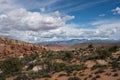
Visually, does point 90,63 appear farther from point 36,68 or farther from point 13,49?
point 13,49

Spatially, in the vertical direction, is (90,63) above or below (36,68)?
above

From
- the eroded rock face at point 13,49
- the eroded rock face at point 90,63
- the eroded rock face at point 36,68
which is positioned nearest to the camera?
the eroded rock face at point 90,63

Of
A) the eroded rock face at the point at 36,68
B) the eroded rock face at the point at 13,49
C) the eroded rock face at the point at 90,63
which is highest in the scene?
the eroded rock face at the point at 13,49

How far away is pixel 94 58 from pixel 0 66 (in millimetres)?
19957

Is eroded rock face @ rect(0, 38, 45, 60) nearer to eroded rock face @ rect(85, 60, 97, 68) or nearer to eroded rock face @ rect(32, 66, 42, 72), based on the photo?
eroded rock face @ rect(32, 66, 42, 72)

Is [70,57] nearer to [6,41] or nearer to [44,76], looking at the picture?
[44,76]

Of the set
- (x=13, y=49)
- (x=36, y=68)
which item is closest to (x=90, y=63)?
(x=36, y=68)

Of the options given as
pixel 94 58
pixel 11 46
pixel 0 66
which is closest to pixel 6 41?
pixel 11 46

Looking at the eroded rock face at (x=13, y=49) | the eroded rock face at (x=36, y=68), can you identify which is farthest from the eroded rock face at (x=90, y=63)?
the eroded rock face at (x=13, y=49)

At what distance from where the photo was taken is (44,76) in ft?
119

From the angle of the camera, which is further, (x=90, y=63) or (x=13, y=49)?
(x=13, y=49)

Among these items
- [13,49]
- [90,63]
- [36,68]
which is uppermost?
[13,49]

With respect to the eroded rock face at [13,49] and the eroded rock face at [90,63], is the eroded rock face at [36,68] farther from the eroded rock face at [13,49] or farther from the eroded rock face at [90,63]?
the eroded rock face at [13,49]

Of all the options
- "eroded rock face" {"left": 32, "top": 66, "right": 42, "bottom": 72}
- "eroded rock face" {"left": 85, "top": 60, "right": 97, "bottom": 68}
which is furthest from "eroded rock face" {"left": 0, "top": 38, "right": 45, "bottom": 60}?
"eroded rock face" {"left": 85, "top": 60, "right": 97, "bottom": 68}
